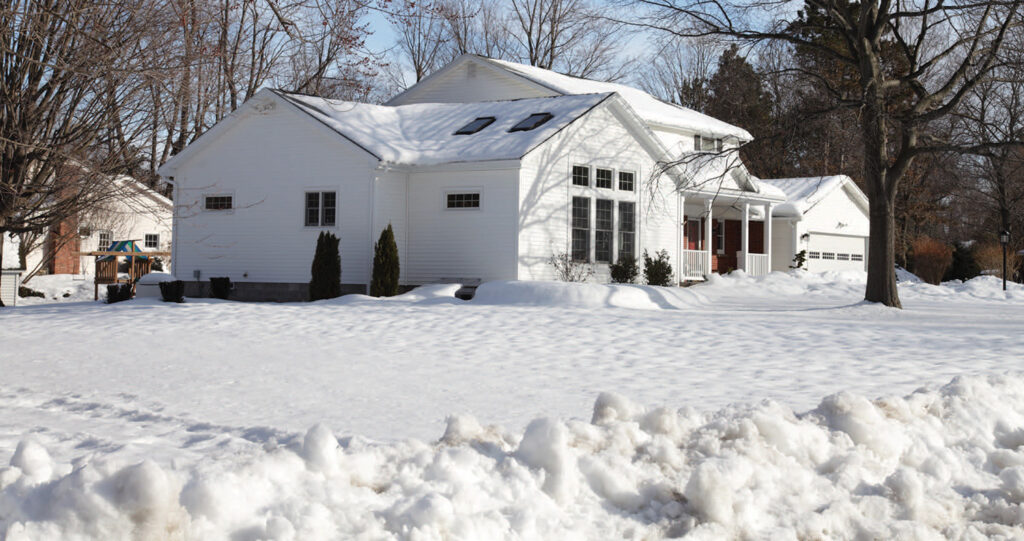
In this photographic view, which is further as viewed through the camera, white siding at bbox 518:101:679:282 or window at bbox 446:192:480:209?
window at bbox 446:192:480:209

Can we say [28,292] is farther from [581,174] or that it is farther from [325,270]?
[581,174]

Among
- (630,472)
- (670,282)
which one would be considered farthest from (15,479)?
(670,282)

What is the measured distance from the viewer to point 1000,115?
40.0m

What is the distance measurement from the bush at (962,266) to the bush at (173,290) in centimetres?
3323

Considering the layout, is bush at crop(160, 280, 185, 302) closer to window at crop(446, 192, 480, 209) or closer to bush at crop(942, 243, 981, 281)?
window at crop(446, 192, 480, 209)

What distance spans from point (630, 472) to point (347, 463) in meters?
1.51

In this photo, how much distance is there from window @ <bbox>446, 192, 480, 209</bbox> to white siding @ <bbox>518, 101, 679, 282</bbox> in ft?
3.96

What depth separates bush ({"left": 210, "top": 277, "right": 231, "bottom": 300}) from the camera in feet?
78.3

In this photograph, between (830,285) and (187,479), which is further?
(830,285)

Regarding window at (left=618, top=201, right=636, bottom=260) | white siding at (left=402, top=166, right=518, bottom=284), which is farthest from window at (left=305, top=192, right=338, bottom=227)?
window at (left=618, top=201, right=636, bottom=260)

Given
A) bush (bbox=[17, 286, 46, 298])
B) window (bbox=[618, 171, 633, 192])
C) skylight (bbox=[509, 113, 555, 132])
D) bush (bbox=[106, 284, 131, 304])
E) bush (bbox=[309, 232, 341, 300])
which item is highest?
skylight (bbox=[509, 113, 555, 132])

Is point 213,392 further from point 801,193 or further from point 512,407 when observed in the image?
point 801,193

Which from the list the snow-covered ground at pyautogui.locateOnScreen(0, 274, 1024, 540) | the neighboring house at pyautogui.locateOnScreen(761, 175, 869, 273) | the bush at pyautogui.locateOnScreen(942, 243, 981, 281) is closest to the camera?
the snow-covered ground at pyautogui.locateOnScreen(0, 274, 1024, 540)

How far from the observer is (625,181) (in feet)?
80.9
